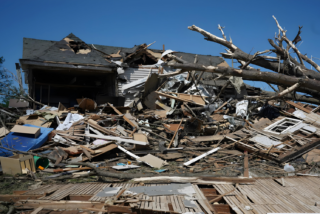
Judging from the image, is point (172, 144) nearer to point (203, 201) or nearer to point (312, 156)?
point (312, 156)

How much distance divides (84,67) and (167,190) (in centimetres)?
1009

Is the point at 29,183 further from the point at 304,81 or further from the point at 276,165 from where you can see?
the point at 304,81

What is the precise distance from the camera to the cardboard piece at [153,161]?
7.66m

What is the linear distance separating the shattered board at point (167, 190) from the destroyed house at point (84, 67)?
28.1 feet

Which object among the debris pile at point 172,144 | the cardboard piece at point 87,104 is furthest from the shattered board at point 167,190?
the cardboard piece at point 87,104

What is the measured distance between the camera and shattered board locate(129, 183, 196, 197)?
15.7 ft

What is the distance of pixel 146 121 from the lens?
37.0 feet

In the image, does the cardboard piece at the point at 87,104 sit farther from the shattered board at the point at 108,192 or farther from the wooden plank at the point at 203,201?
the wooden plank at the point at 203,201

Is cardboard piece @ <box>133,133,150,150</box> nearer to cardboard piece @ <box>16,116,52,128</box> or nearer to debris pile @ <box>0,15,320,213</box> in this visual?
debris pile @ <box>0,15,320,213</box>

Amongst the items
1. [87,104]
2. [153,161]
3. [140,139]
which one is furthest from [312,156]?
[87,104]

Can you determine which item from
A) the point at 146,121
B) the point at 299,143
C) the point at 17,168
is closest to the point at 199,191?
the point at 17,168

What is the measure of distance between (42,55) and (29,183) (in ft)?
29.6

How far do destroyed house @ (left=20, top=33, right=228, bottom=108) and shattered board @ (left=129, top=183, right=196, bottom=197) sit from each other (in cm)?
857

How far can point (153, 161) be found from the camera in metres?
7.84
